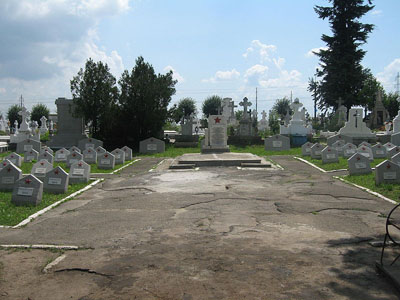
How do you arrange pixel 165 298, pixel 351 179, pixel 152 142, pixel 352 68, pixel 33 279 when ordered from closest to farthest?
pixel 165 298 → pixel 33 279 → pixel 351 179 → pixel 152 142 → pixel 352 68

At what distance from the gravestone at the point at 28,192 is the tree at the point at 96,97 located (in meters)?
17.1

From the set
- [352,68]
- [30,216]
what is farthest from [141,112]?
[352,68]

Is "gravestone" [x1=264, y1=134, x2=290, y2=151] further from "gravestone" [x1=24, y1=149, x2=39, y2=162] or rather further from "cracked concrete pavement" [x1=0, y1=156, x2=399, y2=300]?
"cracked concrete pavement" [x1=0, y1=156, x2=399, y2=300]

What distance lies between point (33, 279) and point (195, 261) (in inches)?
73.8

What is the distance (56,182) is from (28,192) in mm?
1674

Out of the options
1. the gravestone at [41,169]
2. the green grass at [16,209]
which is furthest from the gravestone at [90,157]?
the green grass at [16,209]

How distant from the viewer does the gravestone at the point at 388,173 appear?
1055cm

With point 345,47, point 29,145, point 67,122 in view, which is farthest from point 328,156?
point 345,47

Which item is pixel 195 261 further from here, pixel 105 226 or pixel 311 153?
pixel 311 153

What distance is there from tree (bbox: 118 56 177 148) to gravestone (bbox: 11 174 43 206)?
17745 mm

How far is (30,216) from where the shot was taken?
7871mm

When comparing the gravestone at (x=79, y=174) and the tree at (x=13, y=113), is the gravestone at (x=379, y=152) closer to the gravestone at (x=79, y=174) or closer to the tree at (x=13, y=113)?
the gravestone at (x=79, y=174)

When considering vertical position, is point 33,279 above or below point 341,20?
below

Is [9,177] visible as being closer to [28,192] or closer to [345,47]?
[28,192]
